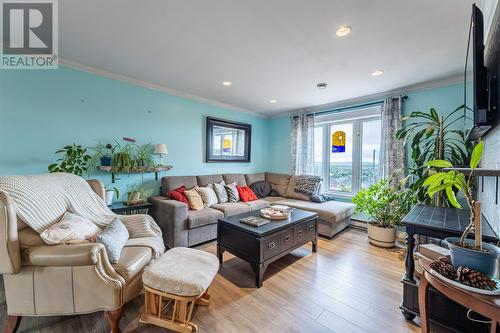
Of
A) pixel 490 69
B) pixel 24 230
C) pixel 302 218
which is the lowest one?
pixel 302 218

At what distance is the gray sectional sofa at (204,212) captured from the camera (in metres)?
2.81

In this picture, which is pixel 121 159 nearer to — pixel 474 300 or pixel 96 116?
pixel 96 116

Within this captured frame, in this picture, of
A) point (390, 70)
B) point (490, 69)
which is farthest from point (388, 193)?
point (490, 69)

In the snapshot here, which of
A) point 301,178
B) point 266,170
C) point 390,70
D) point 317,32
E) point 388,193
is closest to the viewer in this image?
point 317,32

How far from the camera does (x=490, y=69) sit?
1476mm

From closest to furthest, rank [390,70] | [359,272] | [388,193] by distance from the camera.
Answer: [359,272], [390,70], [388,193]

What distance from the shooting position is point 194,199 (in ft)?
10.7

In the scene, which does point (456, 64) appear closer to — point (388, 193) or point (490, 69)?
point (490, 69)

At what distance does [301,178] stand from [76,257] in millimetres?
3825

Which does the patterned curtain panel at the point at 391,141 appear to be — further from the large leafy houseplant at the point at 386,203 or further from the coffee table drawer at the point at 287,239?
the coffee table drawer at the point at 287,239

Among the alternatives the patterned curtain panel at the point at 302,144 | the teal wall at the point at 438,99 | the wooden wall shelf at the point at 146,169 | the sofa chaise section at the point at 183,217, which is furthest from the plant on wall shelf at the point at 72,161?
the teal wall at the point at 438,99

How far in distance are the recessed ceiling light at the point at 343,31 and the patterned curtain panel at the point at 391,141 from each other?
2107 mm

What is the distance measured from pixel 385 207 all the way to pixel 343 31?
8.40 ft

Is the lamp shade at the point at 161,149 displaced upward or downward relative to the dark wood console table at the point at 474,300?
upward
